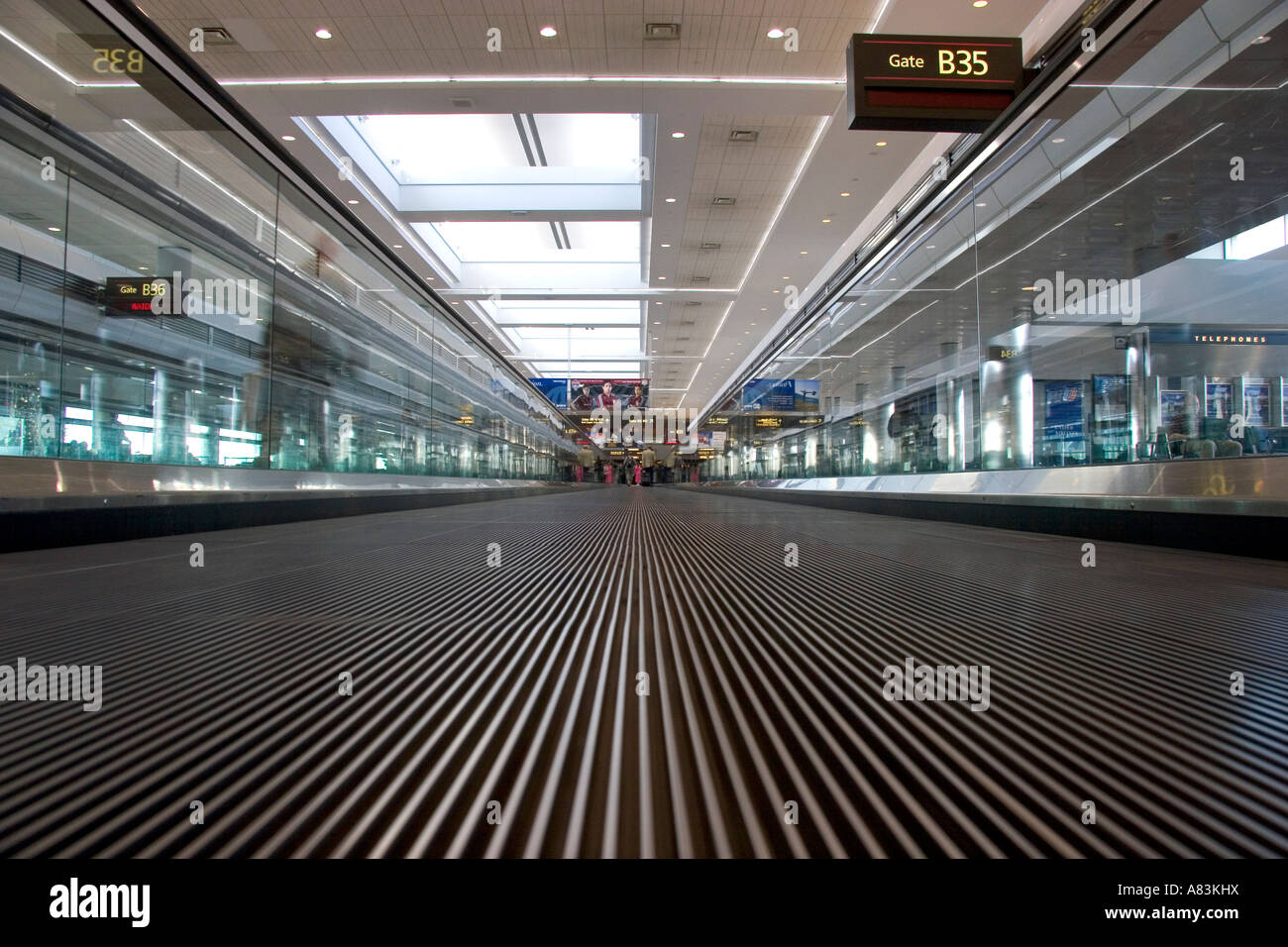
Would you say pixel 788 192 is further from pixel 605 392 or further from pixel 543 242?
pixel 605 392

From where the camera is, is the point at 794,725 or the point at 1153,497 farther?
the point at 1153,497

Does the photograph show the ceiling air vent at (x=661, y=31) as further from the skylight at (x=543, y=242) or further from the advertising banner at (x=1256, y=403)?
the skylight at (x=543, y=242)

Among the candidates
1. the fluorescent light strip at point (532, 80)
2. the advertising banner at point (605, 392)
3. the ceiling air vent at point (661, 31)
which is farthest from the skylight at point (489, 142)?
the advertising banner at point (605, 392)

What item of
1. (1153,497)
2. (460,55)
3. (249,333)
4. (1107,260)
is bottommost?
(1153,497)

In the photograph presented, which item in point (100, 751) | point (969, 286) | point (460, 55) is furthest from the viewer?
point (460, 55)

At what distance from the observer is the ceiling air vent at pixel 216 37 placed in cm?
918

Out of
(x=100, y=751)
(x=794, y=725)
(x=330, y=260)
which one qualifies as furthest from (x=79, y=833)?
(x=330, y=260)

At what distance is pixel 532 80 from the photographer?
34.2 feet

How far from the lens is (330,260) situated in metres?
7.12

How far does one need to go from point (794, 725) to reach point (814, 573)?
159 centimetres

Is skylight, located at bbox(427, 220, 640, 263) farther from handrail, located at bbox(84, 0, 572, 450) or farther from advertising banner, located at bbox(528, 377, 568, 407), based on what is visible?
advertising banner, located at bbox(528, 377, 568, 407)

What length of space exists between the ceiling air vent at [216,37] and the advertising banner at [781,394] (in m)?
11.0
